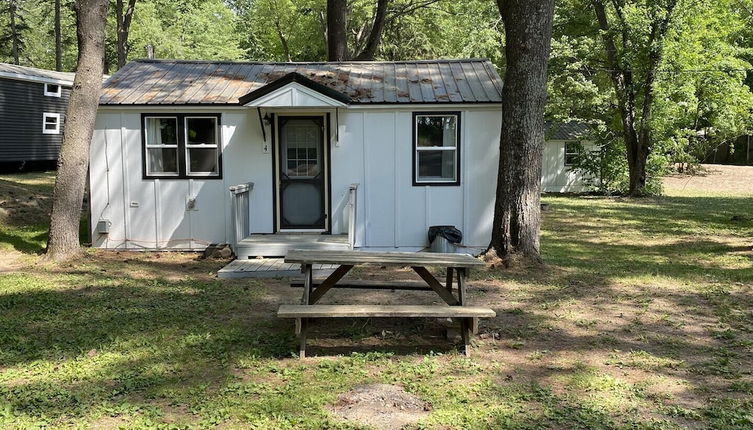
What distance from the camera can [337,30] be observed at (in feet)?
59.8

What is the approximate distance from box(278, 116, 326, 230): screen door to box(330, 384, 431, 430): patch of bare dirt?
6785 millimetres

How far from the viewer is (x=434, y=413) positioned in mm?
4160

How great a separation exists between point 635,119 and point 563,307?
1712 cm

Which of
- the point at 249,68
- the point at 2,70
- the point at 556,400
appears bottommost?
the point at 556,400

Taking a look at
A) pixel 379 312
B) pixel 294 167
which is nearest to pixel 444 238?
pixel 294 167

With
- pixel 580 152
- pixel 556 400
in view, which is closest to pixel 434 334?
pixel 556 400

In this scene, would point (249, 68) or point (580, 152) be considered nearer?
point (249, 68)

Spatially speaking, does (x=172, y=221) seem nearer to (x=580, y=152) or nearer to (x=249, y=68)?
(x=249, y=68)

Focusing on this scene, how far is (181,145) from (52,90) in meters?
16.3

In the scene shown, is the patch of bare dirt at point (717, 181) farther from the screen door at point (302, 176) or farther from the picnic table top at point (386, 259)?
the picnic table top at point (386, 259)

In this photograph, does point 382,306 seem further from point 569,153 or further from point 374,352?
point 569,153

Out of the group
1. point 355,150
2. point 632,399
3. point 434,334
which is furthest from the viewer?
point 355,150

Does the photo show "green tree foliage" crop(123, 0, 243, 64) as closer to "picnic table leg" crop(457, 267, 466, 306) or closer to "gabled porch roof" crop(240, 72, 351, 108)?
"gabled porch roof" crop(240, 72, 351, 108)

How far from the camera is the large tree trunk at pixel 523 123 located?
9.05m
